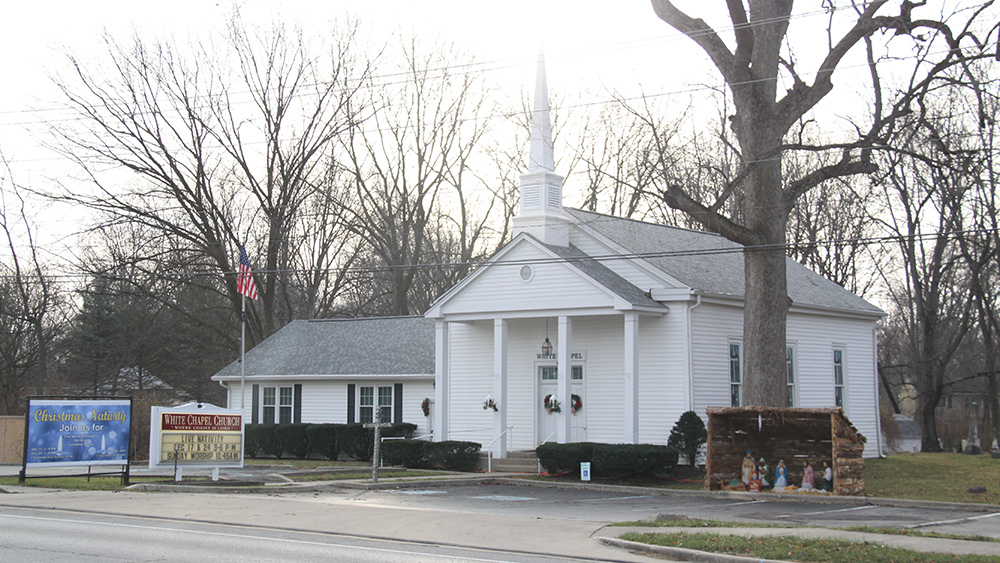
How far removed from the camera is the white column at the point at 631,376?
2666 centimetres

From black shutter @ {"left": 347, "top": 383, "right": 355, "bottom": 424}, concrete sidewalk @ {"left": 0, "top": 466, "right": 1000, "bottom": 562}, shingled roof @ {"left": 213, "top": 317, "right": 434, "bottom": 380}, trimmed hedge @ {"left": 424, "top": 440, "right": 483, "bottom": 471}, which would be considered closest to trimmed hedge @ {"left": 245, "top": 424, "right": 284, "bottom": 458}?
shingled roof @ {"left": 213, "top": 317, "right": 434, "bottom": 380}

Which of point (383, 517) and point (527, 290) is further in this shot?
point (527, 290)

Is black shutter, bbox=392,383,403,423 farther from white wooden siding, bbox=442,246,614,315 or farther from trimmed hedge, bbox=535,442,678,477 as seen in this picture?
trimmed hedge, bbox=535,442,678,477

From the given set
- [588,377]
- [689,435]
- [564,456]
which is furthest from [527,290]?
[689,435]

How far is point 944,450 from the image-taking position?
4831 centimetres

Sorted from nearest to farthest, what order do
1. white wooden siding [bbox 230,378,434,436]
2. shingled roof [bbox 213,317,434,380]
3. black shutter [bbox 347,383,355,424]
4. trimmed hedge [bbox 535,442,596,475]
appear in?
1. trimmed hedge [bbox 535,442,596,475]
2. white wooden siding [bbox 230,378,434,436]
3. shingled roof [bbox 213,317,434,380]
4. black shutter [bbox 347,383,355,424]

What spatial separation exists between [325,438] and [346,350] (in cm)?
468

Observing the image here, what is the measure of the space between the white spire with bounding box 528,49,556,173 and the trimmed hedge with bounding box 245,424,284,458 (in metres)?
13.9

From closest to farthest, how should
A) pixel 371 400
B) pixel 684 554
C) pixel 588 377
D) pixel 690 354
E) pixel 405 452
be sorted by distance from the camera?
pixel 684 554
pixel 690 354
pixel 588 377
pixel 405 452
pixel 371 400

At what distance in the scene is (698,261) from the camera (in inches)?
1233

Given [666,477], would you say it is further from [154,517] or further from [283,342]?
[283,342]

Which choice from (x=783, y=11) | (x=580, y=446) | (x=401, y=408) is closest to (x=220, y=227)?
(x=401, y=408)

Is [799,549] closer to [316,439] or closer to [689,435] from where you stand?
[689,435]

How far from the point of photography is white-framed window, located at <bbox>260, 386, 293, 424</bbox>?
3772 centimetres
